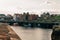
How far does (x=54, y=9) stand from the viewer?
6.87m

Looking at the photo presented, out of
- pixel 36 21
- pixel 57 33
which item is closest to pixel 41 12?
pixel 36 21

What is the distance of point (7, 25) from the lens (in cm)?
703

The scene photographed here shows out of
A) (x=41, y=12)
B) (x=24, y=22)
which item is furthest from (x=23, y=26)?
(x=41, y=12)

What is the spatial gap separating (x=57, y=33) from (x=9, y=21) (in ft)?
4.84

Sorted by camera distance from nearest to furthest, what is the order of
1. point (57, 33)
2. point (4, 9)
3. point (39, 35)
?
point (57, 33) → point (4, 9) → point (39, 35)

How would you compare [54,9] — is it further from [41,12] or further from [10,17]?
[10,17]

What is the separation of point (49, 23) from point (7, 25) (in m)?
1.23

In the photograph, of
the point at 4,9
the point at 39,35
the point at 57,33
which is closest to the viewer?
the point at 57,33

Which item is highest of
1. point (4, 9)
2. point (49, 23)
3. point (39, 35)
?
point (4, 9)

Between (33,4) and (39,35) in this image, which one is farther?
(39,35)

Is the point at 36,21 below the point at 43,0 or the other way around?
below

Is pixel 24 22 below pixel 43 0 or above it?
below

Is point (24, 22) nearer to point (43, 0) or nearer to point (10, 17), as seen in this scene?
point (10, 17)

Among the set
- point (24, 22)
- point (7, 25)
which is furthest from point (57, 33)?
point (7, 25)
